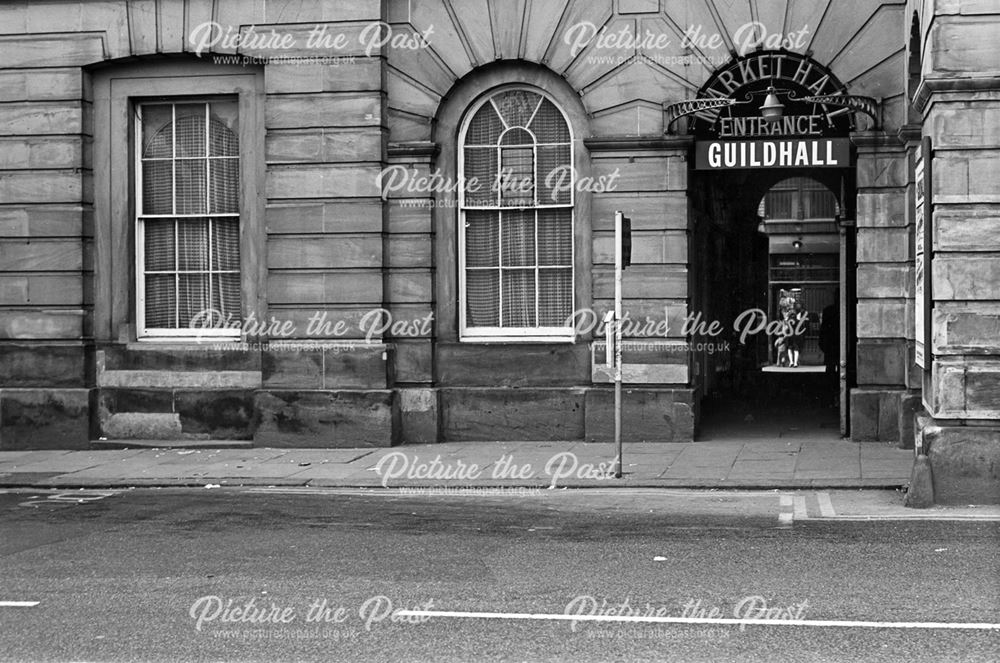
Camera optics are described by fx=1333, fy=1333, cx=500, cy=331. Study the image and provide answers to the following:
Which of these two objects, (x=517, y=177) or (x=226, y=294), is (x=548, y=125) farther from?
(x=226, y=294)

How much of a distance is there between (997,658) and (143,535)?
6954 mm

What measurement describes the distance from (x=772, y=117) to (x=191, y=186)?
794cm

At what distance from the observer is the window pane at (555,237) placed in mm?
17594

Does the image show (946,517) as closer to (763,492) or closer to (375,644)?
(763,492)

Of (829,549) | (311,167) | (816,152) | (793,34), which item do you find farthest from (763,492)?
(311,167)

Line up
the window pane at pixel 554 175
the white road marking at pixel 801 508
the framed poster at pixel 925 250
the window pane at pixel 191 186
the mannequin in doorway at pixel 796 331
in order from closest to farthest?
the white road marking at pixel 801 508, the framed poster at pixel 925 250, the window pane at pixel 554 175, the window pane at pixel 191 186, the mannequin in doorway at pixel 796 331

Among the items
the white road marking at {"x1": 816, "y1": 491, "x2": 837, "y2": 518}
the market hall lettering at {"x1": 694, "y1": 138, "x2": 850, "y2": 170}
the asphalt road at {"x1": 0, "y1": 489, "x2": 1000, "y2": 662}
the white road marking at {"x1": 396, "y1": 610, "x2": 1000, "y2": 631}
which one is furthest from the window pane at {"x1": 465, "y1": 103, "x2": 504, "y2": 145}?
the white road marking at {"x1": 396, "y1": 610, "x2": 1000, "y2": 631}

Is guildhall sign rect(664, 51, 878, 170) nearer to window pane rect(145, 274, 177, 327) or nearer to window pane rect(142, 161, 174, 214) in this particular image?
window pane rect(142, 161, 174, 214)

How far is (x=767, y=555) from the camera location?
31.2ft

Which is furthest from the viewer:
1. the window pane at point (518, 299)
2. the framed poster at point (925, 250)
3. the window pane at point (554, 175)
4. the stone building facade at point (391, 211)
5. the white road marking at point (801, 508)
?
the window pane at point (518, 299)

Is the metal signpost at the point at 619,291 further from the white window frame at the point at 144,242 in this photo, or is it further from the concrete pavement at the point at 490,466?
the white window frame at the point at 144,242

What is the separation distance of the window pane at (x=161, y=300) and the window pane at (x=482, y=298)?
4.17 m

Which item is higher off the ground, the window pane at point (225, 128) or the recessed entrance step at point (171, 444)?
the window pane at point (225, 128)

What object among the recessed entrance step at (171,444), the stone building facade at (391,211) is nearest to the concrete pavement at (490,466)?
the recessed entrance step at (171,444)
